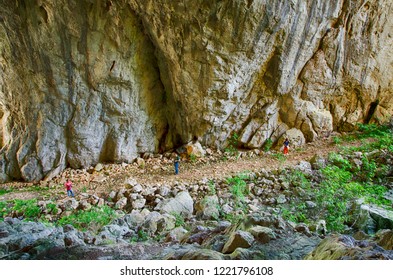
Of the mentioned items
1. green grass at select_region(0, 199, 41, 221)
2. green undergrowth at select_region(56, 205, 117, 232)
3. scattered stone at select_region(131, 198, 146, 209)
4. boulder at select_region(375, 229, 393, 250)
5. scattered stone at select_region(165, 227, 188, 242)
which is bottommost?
green grass at select_region(0, 199, 41, 221)

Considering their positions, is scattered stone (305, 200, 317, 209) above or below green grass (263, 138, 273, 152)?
below

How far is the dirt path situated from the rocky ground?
0.03 meters

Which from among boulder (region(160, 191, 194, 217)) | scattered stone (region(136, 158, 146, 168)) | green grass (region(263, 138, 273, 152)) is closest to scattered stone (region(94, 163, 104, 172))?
scattered stone (region(136, 158, 146, 168))

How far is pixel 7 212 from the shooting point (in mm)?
6805

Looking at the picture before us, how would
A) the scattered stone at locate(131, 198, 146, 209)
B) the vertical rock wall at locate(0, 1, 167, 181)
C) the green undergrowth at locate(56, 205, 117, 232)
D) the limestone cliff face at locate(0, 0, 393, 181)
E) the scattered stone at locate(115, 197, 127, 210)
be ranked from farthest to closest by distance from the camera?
the vertical rock wall at locate(0, 1, 167, 181)
the limestone cliff face at locate(0, 0, 393, 181)
the scattered stone at locate(115, 197, 127, 210)
the scattered stone at locate(131, 198, 146, 209)
the green undergrowth at locate(56, 205, 117, 232)

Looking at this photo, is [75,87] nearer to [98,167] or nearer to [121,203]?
[98,167]

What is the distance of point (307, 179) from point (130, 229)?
14.4ft

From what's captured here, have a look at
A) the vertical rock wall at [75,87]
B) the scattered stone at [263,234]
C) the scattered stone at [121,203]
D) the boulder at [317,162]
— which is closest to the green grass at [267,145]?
the boulder at [317,162]

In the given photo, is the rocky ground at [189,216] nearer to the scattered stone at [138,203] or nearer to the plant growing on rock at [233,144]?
the scattered stone at [138,203]

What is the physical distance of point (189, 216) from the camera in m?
6.02

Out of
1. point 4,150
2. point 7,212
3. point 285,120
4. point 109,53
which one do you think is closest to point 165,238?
point 7,212

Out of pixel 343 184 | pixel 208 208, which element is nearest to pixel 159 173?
pixel 208 208

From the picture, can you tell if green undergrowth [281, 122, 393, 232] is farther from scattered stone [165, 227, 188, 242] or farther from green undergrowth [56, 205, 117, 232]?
green undergrowth [56, 205, 117, 232]

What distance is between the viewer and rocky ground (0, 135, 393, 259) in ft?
10.2
